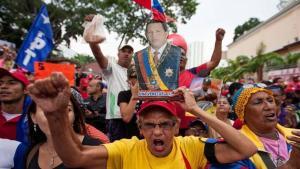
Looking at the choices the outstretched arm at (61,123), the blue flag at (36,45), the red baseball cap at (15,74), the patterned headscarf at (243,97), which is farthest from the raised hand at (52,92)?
the blue flag at (36,45)

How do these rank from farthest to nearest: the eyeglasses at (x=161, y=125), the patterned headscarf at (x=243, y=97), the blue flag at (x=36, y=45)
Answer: the blue flag at (x=36, y=45), the patterned headscarf at (x=243, y=97), the eyeglasses at (x=161, y=125)

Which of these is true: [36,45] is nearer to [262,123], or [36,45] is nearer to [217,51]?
[217,51]

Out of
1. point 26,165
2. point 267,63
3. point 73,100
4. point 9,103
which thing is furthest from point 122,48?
point 267,63

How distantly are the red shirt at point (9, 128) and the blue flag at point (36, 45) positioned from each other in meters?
0.67

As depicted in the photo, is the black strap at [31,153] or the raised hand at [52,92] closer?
the raised hand at [52,92]

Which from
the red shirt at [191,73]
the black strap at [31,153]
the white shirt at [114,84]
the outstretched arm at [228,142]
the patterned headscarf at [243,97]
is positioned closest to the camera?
the outstretched arm at [228,142]

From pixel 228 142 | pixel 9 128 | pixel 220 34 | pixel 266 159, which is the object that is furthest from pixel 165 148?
pixel 9 128

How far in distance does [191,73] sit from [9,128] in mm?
1771

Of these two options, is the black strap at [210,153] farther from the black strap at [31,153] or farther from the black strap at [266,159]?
the black strap at [31,153]

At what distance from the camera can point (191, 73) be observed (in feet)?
13.0

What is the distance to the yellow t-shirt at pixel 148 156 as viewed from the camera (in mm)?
2525

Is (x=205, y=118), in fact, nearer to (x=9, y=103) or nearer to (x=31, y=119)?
(x=31, y=119)

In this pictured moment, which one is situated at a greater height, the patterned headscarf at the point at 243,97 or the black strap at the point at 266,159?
the patterned headscarf at the point at 243,97

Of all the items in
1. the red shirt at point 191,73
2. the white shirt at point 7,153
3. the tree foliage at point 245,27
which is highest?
the tree foliage at point 245,27
